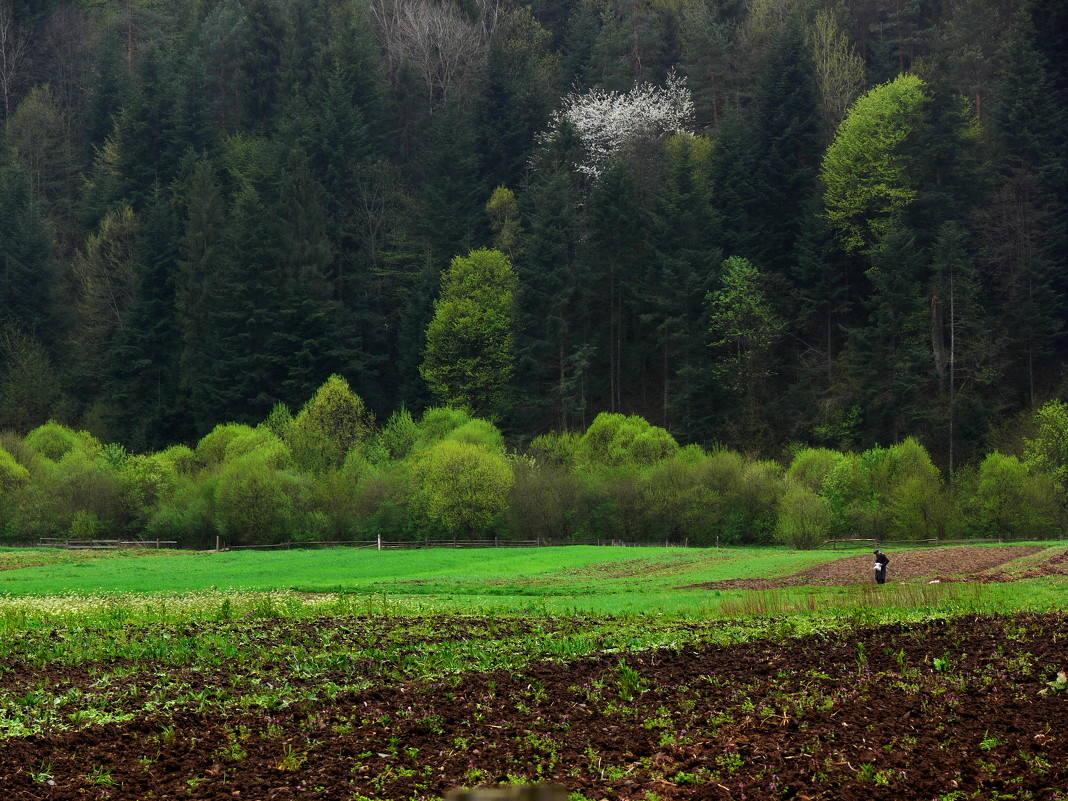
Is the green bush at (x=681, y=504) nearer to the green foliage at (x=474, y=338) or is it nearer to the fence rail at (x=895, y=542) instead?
the fence rail at (x=895, y=542)

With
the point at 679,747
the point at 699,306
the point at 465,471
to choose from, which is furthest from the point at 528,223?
the point at 679,747

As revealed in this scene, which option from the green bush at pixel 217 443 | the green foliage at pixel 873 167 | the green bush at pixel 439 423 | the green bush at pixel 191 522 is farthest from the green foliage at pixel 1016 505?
the green bush at pixel 217 443

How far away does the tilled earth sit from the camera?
13.5 metres

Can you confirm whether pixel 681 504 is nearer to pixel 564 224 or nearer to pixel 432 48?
pixel 564 224

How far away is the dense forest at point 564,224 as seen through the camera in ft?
277

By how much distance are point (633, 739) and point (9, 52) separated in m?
134

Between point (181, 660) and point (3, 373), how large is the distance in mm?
88969

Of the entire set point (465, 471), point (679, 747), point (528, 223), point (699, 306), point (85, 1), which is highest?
point (85, 1)

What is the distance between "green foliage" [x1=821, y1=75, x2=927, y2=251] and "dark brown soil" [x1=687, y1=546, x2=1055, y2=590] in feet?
153

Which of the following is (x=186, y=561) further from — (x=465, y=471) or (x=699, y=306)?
(x=699, y=306)

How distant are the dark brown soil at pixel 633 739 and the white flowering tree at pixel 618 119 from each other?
91.3 meters

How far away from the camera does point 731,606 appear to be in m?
29.5

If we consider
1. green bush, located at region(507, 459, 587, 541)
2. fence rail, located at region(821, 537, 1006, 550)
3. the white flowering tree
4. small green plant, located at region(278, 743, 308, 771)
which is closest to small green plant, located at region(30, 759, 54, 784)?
small green plant, located at region(278, 743, 308, 771)

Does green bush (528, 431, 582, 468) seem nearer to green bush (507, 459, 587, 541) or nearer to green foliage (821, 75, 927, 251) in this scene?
green bush (507, 459, 587, 541)
